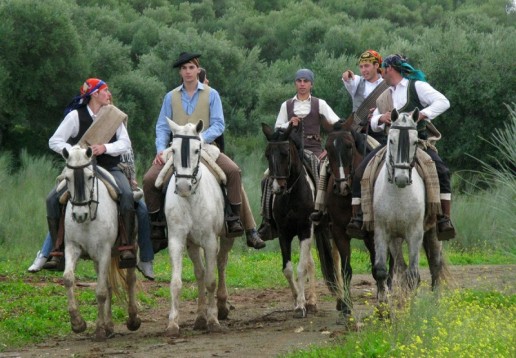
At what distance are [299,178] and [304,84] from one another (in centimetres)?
153

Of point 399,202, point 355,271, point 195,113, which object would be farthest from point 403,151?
point 355,271

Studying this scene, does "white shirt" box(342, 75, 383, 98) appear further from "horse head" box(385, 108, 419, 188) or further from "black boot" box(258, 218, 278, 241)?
"horse head" box(385, 108, 419, 188)

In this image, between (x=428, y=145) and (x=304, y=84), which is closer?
(x=428, y=145)

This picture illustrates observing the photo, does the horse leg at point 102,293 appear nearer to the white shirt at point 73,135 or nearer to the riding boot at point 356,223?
the white shirt at point 73,135

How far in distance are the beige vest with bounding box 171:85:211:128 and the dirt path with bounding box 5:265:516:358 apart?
2642 mm

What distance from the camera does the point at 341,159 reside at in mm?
14672

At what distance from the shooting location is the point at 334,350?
11.2 metres

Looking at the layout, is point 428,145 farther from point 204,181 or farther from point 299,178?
point 204,181

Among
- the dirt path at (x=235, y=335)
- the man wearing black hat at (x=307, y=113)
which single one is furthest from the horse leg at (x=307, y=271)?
the man wearing black hat at (x=307, y=113)

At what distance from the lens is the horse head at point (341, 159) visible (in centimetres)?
1462

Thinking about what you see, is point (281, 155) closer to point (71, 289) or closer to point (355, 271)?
point (71, 289)

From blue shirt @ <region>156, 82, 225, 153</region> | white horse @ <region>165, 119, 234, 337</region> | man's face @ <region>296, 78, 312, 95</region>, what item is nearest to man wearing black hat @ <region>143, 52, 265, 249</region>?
blue shirt @ <region>156, 82, 225, 153</region>

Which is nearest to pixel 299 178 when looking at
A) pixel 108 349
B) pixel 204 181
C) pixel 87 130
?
pixel 204 181

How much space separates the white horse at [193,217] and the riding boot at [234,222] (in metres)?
0.11
